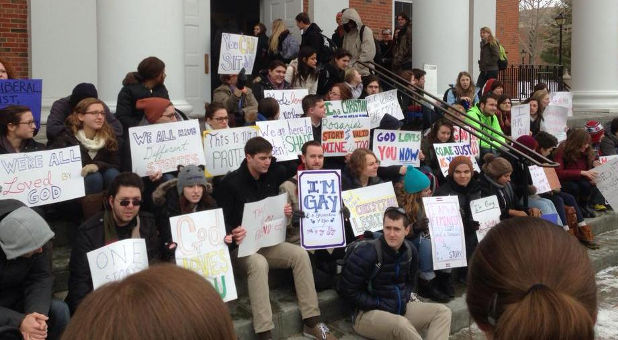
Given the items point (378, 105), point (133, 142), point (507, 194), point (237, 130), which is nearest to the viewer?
point (133, 142)

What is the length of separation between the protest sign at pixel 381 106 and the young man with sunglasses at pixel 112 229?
458cm

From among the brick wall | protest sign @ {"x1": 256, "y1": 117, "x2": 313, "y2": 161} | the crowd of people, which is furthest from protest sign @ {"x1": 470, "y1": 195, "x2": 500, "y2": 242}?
the brick wall

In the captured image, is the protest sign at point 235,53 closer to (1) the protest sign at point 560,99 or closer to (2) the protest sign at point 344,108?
(2) the protest sign at point 344,108

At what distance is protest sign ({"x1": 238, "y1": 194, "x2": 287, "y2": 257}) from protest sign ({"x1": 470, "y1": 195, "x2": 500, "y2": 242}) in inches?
83.5

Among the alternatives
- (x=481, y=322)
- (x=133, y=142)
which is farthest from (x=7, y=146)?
(x=481, y=322)

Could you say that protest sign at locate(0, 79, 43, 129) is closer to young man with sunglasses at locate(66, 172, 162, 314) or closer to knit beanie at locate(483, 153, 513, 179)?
young man with sunglasses at locate(66, 172, 162, 314)

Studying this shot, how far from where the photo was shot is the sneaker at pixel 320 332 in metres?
5.46

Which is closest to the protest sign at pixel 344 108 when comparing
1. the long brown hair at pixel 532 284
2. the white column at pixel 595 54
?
the long brown hair at pixel 532 284

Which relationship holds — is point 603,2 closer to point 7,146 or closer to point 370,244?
point 370,244

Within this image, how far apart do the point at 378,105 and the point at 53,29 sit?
15.3 feet

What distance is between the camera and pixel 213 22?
1398 centimetres

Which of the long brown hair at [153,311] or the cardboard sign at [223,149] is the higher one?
the cardboard sign at [223,149]

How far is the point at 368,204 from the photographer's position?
6.48m

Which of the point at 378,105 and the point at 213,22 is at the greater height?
the point at 213,22
